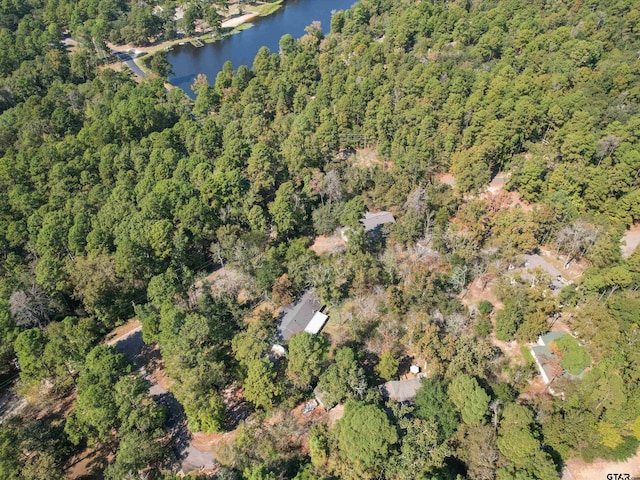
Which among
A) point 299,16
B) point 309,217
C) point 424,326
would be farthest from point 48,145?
point 299,16

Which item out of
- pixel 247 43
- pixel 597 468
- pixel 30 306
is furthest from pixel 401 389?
pixel 247 43

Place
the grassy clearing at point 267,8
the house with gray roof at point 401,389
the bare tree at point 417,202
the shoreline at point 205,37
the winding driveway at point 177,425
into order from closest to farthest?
1. the winding driveway at point 177,425
2. the house with gray roof at point 401,389
3. the bare tree at point 417,202
4. the shoreline at point 205,37
5. the grassy clearing at point 267,8

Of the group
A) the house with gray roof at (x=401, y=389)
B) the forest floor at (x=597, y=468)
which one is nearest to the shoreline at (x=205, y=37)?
the house with gray roof at (x=401, y=389)

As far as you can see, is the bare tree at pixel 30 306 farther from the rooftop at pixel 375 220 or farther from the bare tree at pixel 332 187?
the rooftop at pixel 375 220

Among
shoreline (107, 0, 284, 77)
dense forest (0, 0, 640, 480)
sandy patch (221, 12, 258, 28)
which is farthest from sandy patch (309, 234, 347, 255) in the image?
sandy patch (221, 12, 258, 28)

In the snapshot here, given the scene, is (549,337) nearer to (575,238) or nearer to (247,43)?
(575,238)

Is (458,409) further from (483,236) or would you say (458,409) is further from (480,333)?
(483,236)
